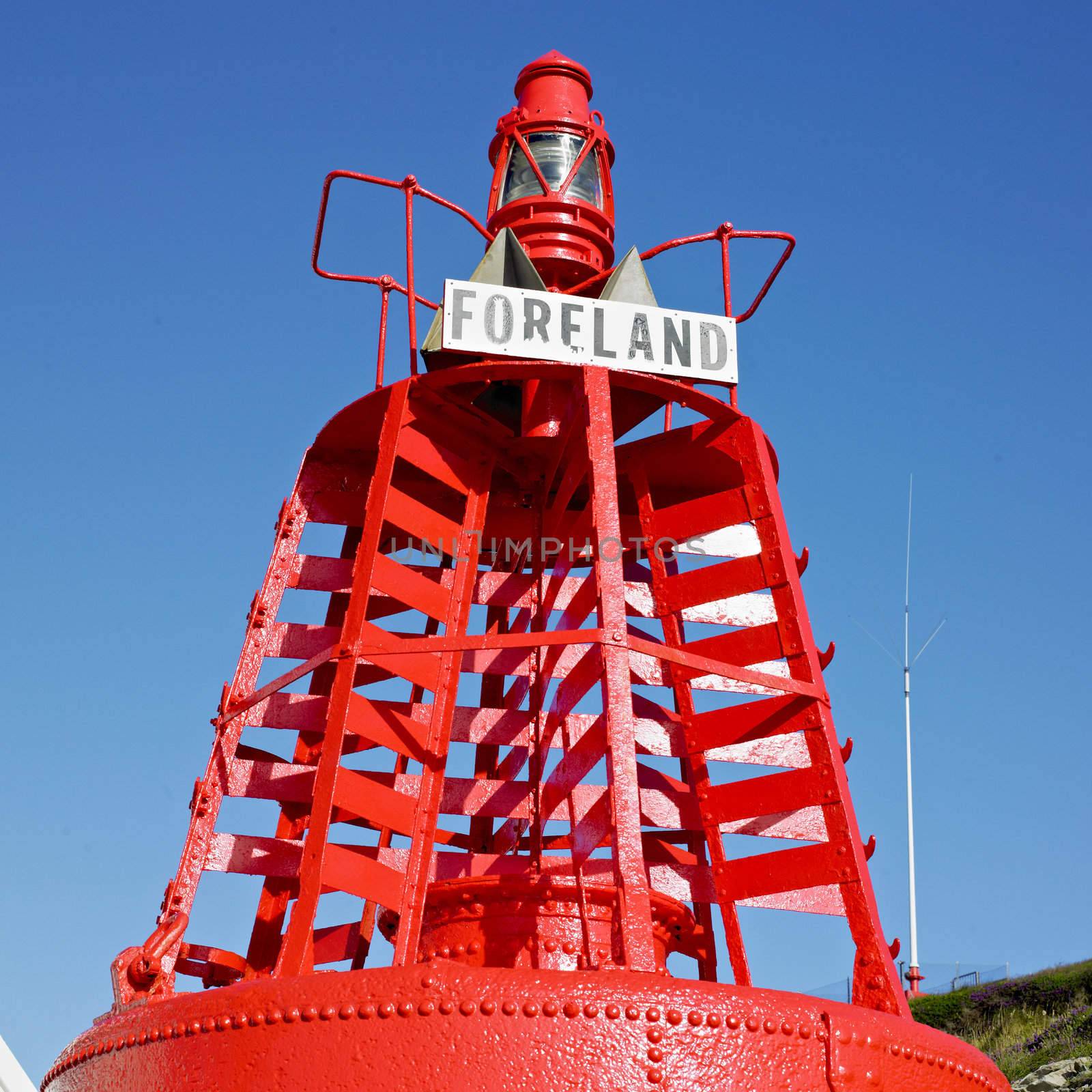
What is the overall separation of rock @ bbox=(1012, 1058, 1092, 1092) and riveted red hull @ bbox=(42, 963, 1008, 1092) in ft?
68.0

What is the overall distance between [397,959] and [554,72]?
9541mm

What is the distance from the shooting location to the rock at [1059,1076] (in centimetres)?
2592

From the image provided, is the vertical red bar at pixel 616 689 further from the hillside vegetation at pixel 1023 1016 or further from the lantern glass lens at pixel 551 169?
the hillside vegetation at pixel 1023 1016

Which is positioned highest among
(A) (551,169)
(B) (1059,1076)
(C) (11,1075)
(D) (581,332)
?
(A) (551,169)

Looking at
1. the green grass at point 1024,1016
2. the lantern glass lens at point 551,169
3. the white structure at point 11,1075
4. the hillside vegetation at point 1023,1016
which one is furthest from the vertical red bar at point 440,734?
the hillside vegetation at point 1023,1016

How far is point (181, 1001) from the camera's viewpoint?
8.14m

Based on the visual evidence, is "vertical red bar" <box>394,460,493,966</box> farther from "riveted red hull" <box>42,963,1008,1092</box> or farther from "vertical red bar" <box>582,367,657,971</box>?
"riveted red hull" <box>42,963,1008,1092</box>

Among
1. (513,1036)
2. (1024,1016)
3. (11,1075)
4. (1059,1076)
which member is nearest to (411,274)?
(513,1036)

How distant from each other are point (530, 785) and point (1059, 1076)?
17908mm

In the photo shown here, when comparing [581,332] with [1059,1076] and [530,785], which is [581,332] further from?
[1059,1076]

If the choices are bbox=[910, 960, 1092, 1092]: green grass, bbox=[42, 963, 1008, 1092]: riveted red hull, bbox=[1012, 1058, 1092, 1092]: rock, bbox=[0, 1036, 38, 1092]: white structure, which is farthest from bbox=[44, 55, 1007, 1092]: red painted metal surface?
bbox=[910, 960, 1092, 1092]: green grass

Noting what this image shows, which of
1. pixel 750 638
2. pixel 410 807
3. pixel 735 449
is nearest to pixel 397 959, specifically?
pixel 410 807

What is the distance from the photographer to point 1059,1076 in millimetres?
26094

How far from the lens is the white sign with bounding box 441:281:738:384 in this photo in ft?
35.4
